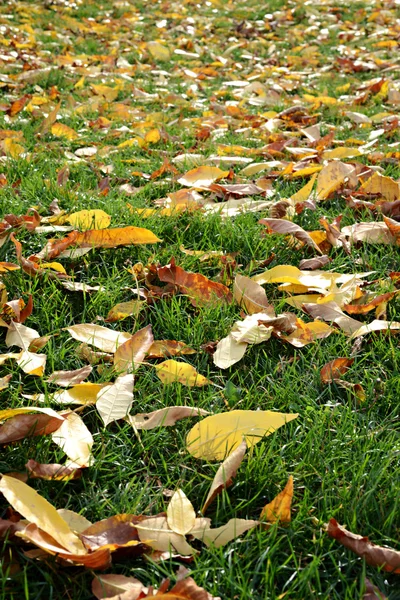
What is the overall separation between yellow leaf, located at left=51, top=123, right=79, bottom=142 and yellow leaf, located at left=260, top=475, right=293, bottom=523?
9.46 feet

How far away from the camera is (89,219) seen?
7.87ft

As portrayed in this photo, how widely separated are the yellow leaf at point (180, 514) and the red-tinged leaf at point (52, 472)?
0.23 m

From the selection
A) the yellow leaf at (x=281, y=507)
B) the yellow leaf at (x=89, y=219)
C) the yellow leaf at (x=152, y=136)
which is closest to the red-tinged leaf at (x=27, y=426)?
the yellow leaf at (x=281, y=507)

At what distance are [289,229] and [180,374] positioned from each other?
0.91 metres

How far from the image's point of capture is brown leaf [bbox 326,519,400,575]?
1189 millimetres

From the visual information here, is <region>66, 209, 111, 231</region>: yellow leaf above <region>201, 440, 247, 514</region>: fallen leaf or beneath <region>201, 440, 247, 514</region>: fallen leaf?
above

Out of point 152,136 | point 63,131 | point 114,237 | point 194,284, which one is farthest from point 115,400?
point 63,131

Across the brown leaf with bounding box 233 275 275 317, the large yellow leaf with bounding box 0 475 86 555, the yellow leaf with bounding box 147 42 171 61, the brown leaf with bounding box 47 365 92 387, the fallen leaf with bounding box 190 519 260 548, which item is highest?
the large yellow leaf with bounding box 0 475 86 555

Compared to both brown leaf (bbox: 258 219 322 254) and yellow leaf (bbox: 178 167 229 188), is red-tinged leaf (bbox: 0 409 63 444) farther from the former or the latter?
yellow leaf (bbox: 178 167 229 188)

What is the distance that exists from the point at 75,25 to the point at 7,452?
649cm

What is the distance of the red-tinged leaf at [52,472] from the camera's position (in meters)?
1.37

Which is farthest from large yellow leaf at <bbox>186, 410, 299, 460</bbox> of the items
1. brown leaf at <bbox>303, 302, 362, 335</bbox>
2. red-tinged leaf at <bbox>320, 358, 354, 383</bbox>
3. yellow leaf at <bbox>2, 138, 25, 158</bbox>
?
yellow leaf at <bbox>2, 138, 25, 158</bbox>

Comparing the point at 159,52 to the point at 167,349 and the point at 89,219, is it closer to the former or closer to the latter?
the point at 89,219

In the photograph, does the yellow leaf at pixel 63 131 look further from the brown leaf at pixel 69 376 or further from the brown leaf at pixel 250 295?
the brown leaf at pixel 69 376
